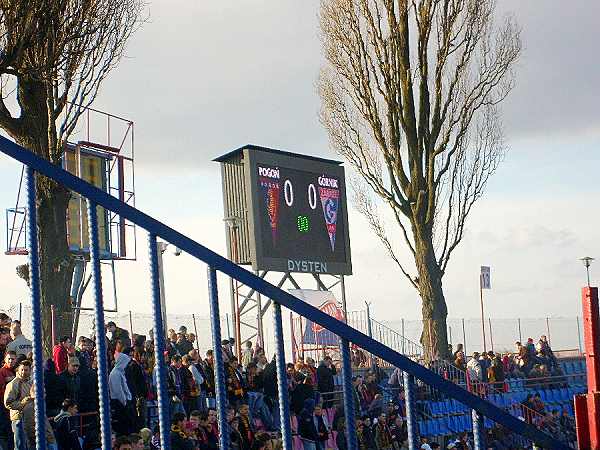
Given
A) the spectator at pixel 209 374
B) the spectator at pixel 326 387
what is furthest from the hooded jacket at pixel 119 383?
the spectator at pixel 326 387

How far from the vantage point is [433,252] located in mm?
25016

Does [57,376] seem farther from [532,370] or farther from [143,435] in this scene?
[532,370]

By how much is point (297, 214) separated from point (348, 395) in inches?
742

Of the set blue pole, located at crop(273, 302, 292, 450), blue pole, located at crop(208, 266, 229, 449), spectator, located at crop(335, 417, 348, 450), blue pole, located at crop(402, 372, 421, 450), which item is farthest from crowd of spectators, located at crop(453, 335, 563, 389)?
blue pole, located at crop(208, 266, 229, 449)

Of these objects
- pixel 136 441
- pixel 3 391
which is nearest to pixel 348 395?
pixel 136 441

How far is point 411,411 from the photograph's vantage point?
16.5 feet

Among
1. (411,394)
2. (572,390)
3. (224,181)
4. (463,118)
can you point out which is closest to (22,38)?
(224,181)

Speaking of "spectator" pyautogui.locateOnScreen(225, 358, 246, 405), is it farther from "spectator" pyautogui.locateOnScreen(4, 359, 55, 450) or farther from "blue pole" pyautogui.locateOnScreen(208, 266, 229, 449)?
"spectator" pyautogui.locateOnScreen(4, 359, 55, 450)

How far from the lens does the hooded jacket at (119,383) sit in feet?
16.1

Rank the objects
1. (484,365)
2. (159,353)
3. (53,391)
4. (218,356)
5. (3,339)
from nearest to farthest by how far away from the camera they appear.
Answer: (159,353) < (218,356) < (53,391) < (3,339) < (484,365)

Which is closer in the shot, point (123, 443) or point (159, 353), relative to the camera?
point (159, 353)

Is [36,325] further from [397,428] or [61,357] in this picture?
[397,428]

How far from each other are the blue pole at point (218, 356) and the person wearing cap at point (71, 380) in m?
1.34

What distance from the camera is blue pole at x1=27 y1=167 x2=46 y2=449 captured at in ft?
14.1
